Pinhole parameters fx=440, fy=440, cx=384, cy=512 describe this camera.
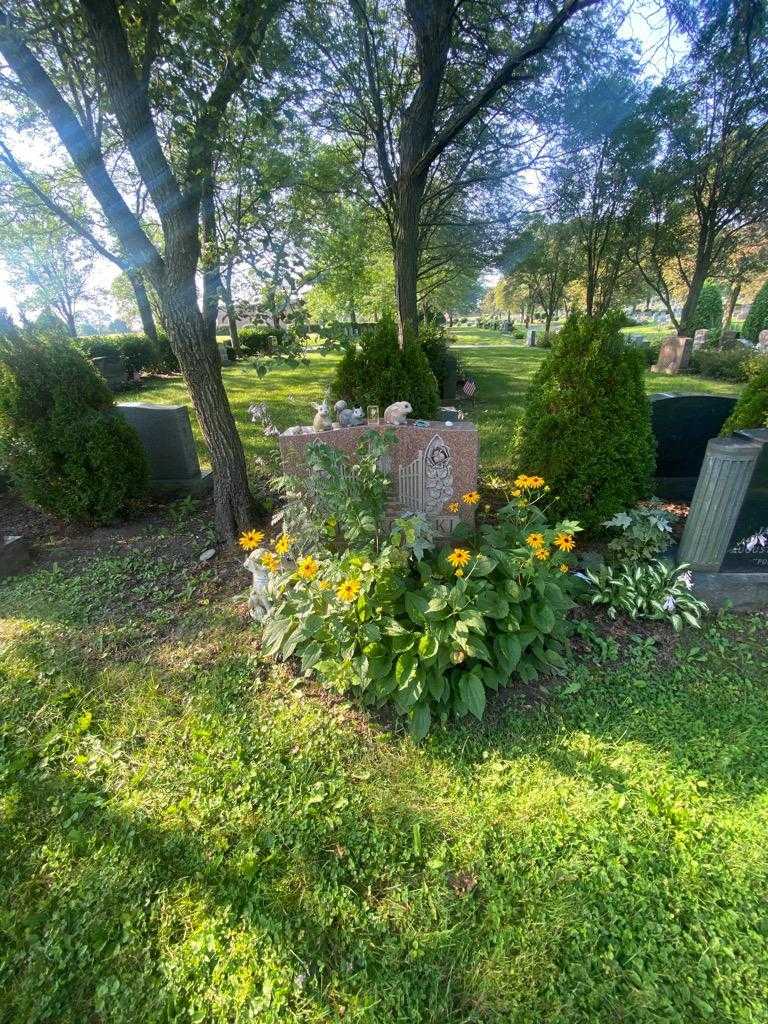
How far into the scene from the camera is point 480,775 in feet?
6.66

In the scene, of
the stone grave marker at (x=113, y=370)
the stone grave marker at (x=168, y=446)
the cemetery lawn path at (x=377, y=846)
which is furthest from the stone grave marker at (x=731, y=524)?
the stone grave marker at (x=113, y=370)

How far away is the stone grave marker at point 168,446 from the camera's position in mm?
4750

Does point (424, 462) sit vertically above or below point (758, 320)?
below

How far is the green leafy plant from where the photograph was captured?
284cm

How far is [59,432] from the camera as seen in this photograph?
13.1 feet

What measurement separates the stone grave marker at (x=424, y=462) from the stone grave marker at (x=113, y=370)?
39.7 ft

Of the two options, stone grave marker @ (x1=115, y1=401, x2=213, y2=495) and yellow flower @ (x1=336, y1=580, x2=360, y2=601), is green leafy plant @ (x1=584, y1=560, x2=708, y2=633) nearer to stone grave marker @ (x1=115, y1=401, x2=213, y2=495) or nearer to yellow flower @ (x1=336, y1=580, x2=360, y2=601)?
yellow flower @ (x1=336, y1=580, x2=360, y2=601)

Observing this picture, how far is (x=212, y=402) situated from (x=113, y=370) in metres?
12.2

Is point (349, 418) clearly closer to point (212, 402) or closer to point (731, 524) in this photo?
point (212, 402)

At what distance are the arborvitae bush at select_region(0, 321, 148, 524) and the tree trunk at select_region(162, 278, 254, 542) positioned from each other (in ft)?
3.52

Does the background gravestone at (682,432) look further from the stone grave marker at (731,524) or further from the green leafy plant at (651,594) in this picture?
the green leafy plant at (651,594)

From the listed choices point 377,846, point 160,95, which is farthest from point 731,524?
point 160,95

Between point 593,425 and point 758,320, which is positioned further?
point 758,320

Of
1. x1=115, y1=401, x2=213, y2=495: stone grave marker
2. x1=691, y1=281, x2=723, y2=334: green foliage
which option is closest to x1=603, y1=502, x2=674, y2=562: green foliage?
x1=115, y1=401, x2=213, y2=495: stone grave marker
